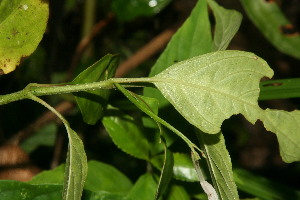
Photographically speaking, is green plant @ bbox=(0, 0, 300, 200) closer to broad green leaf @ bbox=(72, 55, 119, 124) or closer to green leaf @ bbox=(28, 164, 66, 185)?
broad green leaf @ bbox=(72, 55, 119, 124)

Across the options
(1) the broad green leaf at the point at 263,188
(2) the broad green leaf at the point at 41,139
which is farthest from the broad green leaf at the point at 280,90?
(2) the broad green leaf at the point at 41,139

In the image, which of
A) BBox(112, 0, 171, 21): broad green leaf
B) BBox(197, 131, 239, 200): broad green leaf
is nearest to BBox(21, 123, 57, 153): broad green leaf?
BBox(112, 0, 171, 21): broad green leaf

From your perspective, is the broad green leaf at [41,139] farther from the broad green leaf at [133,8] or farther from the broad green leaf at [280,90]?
the broad green leaf at [280,90]

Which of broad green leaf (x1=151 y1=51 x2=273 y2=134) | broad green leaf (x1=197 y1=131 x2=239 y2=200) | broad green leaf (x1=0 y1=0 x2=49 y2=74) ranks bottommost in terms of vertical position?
broad green leaf (x1=197 y1=131 x2=239 y2=200)

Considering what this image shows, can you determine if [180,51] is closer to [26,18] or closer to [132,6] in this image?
[26,18]

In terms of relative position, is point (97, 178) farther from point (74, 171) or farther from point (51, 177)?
point (74, 171)

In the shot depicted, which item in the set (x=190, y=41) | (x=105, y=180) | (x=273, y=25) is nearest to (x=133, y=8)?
(x=273, y=25)

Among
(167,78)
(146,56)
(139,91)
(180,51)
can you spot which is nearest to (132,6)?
(146,56)

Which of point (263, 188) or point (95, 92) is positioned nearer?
point (95, 92)
